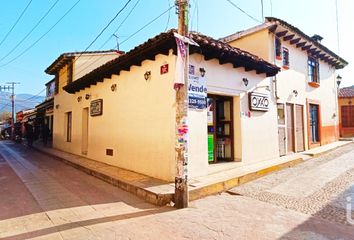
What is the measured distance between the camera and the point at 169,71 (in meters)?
6.38

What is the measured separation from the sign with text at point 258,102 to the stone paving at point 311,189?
Answer: 85.2 inches

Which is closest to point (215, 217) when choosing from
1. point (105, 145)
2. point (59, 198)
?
point (59, 198)

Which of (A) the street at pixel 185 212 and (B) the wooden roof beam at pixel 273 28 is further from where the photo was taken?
(B) the wooden roof beam at pixel 273 28

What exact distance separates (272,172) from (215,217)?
13.1ft

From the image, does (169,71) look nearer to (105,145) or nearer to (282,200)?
(282,200)

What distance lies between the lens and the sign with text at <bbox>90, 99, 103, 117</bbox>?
1018cm

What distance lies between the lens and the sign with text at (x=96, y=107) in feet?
33.4

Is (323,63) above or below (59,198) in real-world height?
above

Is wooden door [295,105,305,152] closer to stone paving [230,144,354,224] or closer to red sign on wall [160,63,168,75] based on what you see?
stone paving [230,144,354,224]

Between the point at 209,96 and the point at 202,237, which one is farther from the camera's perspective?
the point at 209,96

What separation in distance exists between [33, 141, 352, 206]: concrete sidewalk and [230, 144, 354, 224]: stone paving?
9.3 inches

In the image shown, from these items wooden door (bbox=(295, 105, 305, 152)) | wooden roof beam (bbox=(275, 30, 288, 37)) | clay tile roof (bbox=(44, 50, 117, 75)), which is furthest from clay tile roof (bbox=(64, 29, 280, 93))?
clay tile roof (bbox=(44, 50, 117, 75))

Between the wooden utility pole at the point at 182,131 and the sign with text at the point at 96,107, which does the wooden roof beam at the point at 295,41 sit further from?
the sign with text at the point at 96,107

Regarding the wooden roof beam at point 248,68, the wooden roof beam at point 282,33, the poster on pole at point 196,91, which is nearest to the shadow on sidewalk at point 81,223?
the poster on pole at point 196,91
